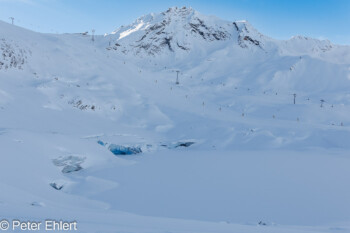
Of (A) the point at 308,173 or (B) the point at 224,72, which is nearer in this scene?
(A) the point at 308,173

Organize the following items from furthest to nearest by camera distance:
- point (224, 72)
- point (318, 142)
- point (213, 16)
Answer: point (213, 16) < point (224, 72) < point (318, 142)

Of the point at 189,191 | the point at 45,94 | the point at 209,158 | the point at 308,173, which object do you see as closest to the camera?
the point at 189,191

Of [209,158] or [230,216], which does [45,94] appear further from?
[230,216]

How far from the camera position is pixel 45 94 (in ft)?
71.8

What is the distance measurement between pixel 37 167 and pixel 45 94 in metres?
14.1

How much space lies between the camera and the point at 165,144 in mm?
17797

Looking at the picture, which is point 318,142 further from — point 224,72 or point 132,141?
point 224,72

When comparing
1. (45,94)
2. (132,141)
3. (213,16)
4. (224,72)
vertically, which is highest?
(213,16)

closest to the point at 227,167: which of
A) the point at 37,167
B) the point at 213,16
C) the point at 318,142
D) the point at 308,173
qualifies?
the point at 308,173

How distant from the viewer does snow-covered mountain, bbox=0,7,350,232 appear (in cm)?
705

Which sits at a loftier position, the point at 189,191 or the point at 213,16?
the point at 213,16

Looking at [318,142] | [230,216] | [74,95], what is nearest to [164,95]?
[74,95]

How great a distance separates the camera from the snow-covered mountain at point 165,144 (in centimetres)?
705

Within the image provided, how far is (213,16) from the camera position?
75938 mm
